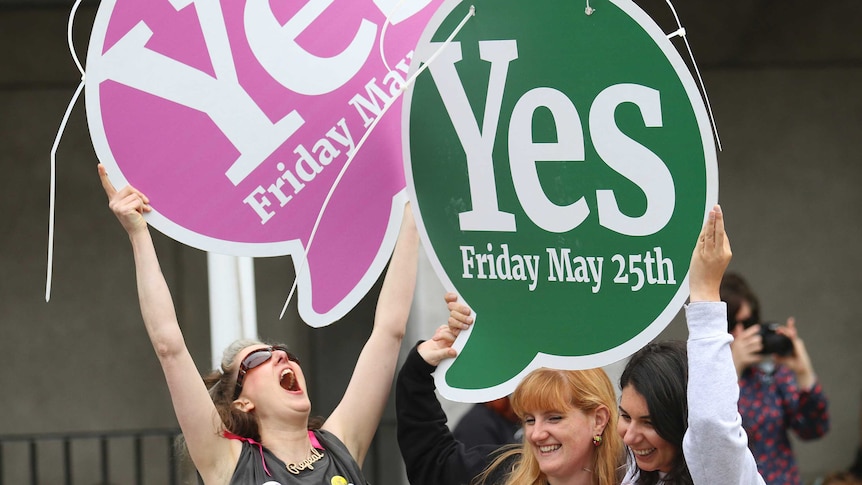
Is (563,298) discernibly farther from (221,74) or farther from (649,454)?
(221,74)

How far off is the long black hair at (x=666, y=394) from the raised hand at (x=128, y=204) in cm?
111

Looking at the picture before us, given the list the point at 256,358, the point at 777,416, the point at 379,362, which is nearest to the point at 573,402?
the point at 379,362

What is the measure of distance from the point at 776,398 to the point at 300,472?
2.34 meters

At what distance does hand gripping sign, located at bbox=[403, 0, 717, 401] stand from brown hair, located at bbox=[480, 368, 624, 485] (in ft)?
0.56

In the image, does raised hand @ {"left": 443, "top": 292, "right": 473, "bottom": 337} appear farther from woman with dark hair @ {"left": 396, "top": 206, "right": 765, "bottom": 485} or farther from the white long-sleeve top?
the white long-sleeve top

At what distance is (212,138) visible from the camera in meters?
2.87

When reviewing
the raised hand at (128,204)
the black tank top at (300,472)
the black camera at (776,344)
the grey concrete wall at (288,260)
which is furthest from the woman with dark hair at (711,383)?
the grey concrete wall at (288,260)

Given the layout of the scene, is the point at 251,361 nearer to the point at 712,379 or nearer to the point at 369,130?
the point at 369,130

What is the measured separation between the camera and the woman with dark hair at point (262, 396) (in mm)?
2746

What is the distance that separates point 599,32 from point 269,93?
814 millimetres

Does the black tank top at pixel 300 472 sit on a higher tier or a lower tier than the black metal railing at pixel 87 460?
higher

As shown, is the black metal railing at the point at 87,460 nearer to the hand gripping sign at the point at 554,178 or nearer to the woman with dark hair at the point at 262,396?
the woman with dark hair at the point at 262,396

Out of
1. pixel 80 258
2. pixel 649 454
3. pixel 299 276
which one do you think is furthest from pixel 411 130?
pixel 80 258

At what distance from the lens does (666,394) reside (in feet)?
8.32
